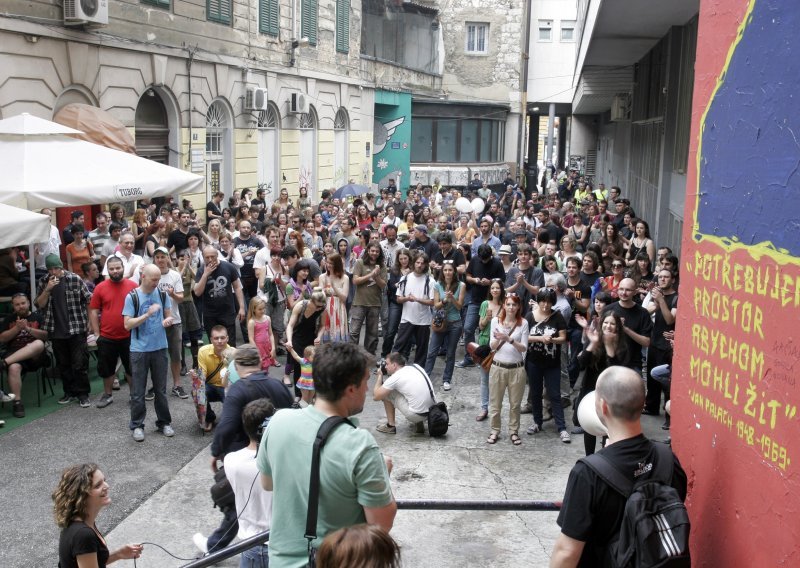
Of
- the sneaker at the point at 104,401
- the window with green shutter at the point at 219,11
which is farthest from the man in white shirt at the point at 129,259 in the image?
the window with green shutter at the point at 219,11

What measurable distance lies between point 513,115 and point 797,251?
45.2 meters

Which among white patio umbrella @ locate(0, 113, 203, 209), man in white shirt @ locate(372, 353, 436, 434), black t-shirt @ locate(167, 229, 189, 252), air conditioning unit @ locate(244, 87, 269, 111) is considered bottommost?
man in white shirt @ locate(372, 353, 436, 434)

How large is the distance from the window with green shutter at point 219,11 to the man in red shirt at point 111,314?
1346 cm

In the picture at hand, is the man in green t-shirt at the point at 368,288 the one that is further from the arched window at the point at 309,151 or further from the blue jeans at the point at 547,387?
the arched window at the point at 309,151

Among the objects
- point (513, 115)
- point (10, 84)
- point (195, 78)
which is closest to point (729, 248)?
point (10, 84)

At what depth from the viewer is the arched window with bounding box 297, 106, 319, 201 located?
2841cm

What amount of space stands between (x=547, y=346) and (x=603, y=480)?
6.10 metres

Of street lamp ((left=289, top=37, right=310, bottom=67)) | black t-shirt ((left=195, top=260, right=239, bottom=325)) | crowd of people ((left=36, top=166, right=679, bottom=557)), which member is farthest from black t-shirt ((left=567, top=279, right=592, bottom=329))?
street lamp ((left=289, top=37, right=310, bottom=67))

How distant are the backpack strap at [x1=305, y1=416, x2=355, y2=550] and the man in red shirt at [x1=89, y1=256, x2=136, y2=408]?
695 cm

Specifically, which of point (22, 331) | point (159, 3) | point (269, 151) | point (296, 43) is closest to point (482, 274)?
point (22, 331)

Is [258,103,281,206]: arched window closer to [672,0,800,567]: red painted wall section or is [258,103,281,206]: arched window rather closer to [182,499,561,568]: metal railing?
[182,499,561,568]: metal railing

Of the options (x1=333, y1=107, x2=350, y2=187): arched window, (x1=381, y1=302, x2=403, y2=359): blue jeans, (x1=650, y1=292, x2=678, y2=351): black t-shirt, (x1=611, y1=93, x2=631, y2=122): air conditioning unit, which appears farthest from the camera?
(x1=333, y1=107, x2=350, y2=187): arched window

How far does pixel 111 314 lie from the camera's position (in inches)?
387

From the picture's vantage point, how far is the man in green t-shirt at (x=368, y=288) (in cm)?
1210
